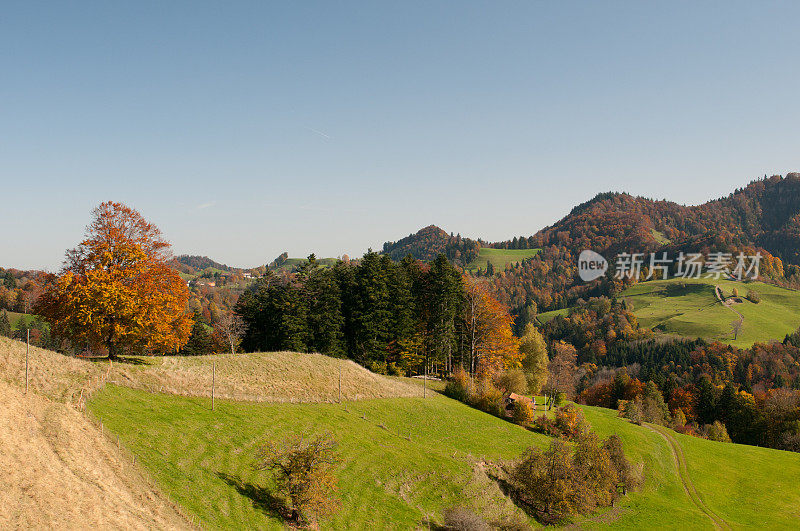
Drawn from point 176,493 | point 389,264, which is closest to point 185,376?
point 176,493

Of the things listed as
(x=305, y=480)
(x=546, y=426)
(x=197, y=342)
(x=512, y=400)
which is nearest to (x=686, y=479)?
(x=546, y=426)

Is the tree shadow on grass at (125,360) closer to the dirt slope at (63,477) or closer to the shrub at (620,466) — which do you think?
the dirt slope at (63,477)

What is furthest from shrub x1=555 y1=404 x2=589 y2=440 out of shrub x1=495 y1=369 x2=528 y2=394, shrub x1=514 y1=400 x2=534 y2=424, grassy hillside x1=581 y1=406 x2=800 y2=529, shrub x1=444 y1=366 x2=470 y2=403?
shrub x1=444 y1=366 x2=470 y2=403

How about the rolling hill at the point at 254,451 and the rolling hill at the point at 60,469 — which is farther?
the rolling hill at the point at 254,451

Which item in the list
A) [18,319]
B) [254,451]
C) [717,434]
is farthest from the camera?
[18,319]

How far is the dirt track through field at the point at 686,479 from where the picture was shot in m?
51.2

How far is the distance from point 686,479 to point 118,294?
72.7 m

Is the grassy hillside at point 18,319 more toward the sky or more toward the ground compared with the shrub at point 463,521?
more toward the ground

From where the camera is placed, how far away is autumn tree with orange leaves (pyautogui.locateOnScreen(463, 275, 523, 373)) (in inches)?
3059

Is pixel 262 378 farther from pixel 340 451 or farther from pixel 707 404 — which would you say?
pixel 707 404

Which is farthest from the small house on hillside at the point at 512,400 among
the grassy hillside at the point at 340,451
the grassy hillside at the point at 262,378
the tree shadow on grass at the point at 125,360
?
the tree shadow on grass at the point at 125,360

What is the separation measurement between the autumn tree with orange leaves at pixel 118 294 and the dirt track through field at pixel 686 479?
60.5 meters

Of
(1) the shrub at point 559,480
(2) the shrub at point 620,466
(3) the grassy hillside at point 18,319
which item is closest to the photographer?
(1) the shrub at point 559,480

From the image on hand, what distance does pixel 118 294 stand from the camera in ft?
120
